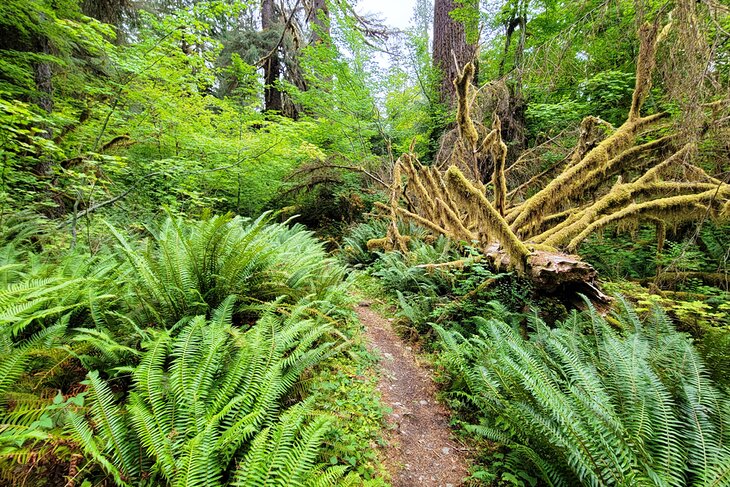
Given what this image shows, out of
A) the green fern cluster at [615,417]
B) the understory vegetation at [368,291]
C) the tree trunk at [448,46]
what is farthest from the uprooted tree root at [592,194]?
the tree trunk at [448,46]

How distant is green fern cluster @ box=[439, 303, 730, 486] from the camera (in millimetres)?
1610

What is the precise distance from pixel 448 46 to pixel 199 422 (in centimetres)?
1070

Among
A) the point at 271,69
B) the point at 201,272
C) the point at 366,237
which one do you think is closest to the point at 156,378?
the point at 201,272

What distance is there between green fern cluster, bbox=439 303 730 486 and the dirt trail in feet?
1.19

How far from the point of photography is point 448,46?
8.92m

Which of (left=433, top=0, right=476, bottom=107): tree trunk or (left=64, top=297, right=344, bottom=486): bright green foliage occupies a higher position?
(left=433, top=0, right=476, bottom=107): tree trunk

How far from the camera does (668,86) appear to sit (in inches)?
114

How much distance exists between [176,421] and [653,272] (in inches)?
255

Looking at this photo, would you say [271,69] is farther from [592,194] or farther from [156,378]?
Result: [156,378]

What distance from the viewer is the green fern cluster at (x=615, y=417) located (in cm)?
161

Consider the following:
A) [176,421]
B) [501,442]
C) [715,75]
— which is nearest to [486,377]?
[501,442]

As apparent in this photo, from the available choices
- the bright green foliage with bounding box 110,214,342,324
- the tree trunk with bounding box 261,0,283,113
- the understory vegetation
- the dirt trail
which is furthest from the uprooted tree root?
the tree trunk with bounding box 261,0,283,113

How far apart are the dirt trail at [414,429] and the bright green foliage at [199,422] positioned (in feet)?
2.96

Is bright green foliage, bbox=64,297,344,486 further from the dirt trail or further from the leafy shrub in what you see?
the leafy shrub
